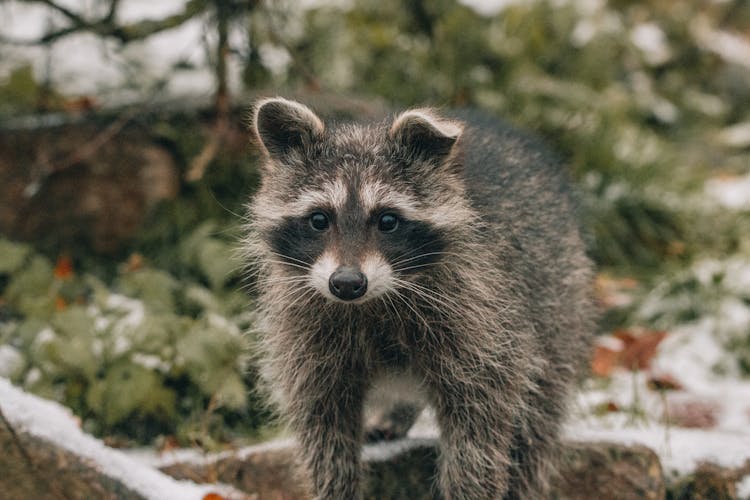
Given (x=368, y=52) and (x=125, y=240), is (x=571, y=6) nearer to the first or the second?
(x=368, y=52)

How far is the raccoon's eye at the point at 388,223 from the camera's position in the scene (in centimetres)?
271

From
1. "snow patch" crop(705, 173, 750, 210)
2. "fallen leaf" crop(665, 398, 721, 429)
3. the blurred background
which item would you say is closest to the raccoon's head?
the blurred background

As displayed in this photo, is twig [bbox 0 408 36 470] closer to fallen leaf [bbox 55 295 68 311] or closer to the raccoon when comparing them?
the raccoon

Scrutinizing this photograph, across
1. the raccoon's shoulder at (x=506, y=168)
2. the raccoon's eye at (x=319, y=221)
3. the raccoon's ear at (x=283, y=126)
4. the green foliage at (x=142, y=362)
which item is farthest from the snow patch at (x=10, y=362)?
the raccoon's shoulder at (x=506, y=168)

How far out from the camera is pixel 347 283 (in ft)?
8.21

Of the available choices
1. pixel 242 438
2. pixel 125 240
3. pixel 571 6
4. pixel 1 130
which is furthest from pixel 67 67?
pixel 571 6

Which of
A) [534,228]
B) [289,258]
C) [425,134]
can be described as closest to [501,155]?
[534,228]

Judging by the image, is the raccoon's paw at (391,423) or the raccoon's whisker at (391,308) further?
the raccoon's paw at (391,423)

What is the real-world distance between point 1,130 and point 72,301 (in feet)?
4.32

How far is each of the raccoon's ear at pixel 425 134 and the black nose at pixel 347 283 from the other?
57 cm

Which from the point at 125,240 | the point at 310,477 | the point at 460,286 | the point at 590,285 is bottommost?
the point at 125,240

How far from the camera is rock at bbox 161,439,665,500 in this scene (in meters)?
3.23

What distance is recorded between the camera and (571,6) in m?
7.13

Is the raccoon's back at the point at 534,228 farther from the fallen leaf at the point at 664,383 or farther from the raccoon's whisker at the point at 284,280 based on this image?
the fallen leaf at the point at 664,383
